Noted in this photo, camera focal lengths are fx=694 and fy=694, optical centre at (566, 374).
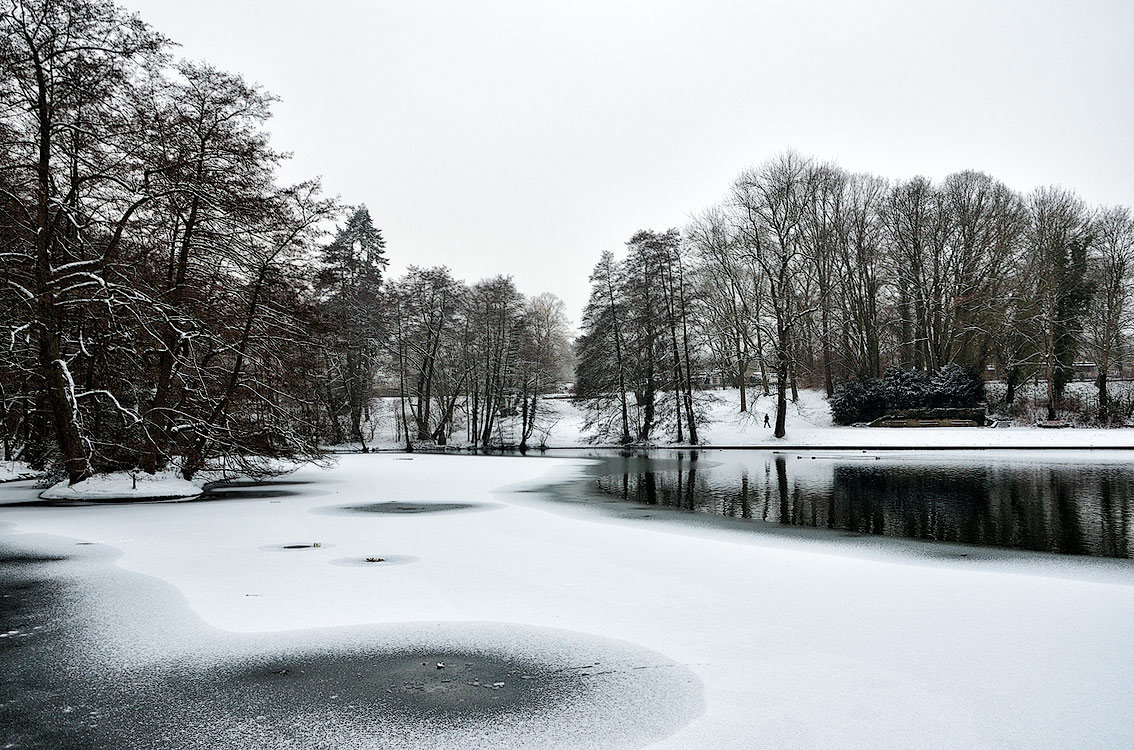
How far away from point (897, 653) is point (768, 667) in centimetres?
111

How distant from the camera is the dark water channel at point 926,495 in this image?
11.3 m

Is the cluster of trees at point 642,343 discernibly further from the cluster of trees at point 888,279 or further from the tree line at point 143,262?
the tree line at point 143,262

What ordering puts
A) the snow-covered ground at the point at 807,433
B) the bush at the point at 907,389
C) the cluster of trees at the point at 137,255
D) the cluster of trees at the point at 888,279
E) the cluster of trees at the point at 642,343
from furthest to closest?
1. the cluster of trees at the point at 642,343
2. the cluster of trees at the point at 888,279
3. the bush at the point at 907,389
4. the snow-covered ground at the point at 807,433
5. the cluster of trees at the point at 137,255

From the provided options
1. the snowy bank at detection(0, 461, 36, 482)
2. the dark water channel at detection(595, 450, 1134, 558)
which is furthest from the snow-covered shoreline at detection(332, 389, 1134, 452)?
the snowy bank at detection(0, 461, 36, 482)

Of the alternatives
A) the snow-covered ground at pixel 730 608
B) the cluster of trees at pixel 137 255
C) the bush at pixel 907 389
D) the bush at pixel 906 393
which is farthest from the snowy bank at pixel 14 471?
the bush at pixel 907 389

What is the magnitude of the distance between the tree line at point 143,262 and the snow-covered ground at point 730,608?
5392 mm

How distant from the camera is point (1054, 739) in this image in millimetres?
3912

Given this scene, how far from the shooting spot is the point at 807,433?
39.1 meters

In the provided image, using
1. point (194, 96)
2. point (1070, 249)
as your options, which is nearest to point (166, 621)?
point (194, 96)

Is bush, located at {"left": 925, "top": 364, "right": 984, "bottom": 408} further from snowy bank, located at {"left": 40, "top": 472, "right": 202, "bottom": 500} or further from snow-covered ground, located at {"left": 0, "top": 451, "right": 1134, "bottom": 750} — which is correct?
snowy bank, located at {"left": 40, "top": 472, "right": 202, "bottom": 500}

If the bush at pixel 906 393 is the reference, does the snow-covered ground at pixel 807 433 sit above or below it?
below

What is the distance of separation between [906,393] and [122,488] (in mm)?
37532

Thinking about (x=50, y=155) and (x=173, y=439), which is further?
(x=173, y=439)

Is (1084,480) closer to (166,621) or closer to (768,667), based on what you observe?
(768,667)
